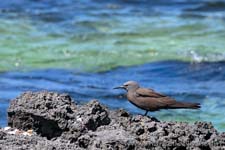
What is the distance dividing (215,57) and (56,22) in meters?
6.18

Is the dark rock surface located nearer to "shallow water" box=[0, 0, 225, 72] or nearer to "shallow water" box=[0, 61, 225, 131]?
"shallow water" box=[0, 61, 225, 131]

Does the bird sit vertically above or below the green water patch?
below

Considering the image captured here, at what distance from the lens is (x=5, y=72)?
15086 millimetres

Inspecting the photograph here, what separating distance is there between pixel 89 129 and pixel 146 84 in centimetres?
803

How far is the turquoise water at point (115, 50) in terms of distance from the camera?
13562mm

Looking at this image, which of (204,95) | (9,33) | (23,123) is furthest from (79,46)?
(23,123)

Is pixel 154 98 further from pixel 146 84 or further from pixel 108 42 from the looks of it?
pixel 108 42

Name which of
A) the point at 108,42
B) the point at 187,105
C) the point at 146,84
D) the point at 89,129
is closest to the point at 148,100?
the point at 187,105

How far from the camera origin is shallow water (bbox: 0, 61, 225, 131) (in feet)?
41.1

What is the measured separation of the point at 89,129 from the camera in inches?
255

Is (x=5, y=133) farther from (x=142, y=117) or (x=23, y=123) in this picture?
(x=142, y=117)

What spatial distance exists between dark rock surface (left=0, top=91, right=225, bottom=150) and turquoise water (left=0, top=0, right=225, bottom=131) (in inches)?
147

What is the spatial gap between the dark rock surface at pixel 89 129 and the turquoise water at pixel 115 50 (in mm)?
3736

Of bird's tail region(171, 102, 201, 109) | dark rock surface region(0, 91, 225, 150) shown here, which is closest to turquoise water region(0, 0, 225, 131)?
bird's tail region(171, 102, 201, 109)
